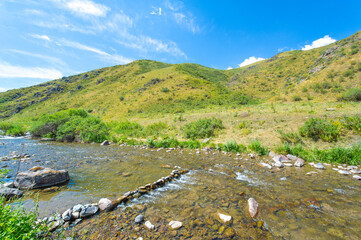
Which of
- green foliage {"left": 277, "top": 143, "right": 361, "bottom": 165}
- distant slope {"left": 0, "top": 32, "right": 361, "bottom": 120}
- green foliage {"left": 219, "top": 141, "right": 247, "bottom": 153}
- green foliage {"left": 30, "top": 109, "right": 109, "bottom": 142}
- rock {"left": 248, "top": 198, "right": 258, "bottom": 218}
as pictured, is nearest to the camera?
rock {"left": 248, "top": 198, "right": 258, "bottom": 218}

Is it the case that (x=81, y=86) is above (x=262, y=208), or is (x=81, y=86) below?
above

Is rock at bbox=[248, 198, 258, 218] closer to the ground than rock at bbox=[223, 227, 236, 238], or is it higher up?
higher up

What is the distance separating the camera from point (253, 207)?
4.27 m

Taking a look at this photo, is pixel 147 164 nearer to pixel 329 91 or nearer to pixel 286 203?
pixel 286 203

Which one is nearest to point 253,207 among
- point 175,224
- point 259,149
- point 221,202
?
point 221,202

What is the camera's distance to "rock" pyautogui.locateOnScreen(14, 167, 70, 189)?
5484 mm

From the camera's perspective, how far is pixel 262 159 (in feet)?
30.4

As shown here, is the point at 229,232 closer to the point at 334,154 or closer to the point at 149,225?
the point at 149,225

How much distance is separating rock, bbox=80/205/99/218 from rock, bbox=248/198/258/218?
435 cm

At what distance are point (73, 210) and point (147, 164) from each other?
5142 mm

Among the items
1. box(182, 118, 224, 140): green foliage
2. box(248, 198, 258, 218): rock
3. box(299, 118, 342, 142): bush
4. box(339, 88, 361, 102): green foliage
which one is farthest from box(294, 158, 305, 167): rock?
box(339, 88, 361, 102): green foliage

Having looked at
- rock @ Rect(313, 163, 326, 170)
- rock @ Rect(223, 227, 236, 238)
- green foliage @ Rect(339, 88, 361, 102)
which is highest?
green foliage @ Rect(339, 88, 361, 102)

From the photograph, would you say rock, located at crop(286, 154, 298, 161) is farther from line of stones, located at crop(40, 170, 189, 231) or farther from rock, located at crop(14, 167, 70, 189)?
rock, located at crop(14, 167, 70, 189)

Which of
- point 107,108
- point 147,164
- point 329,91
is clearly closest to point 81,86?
point 107,108
